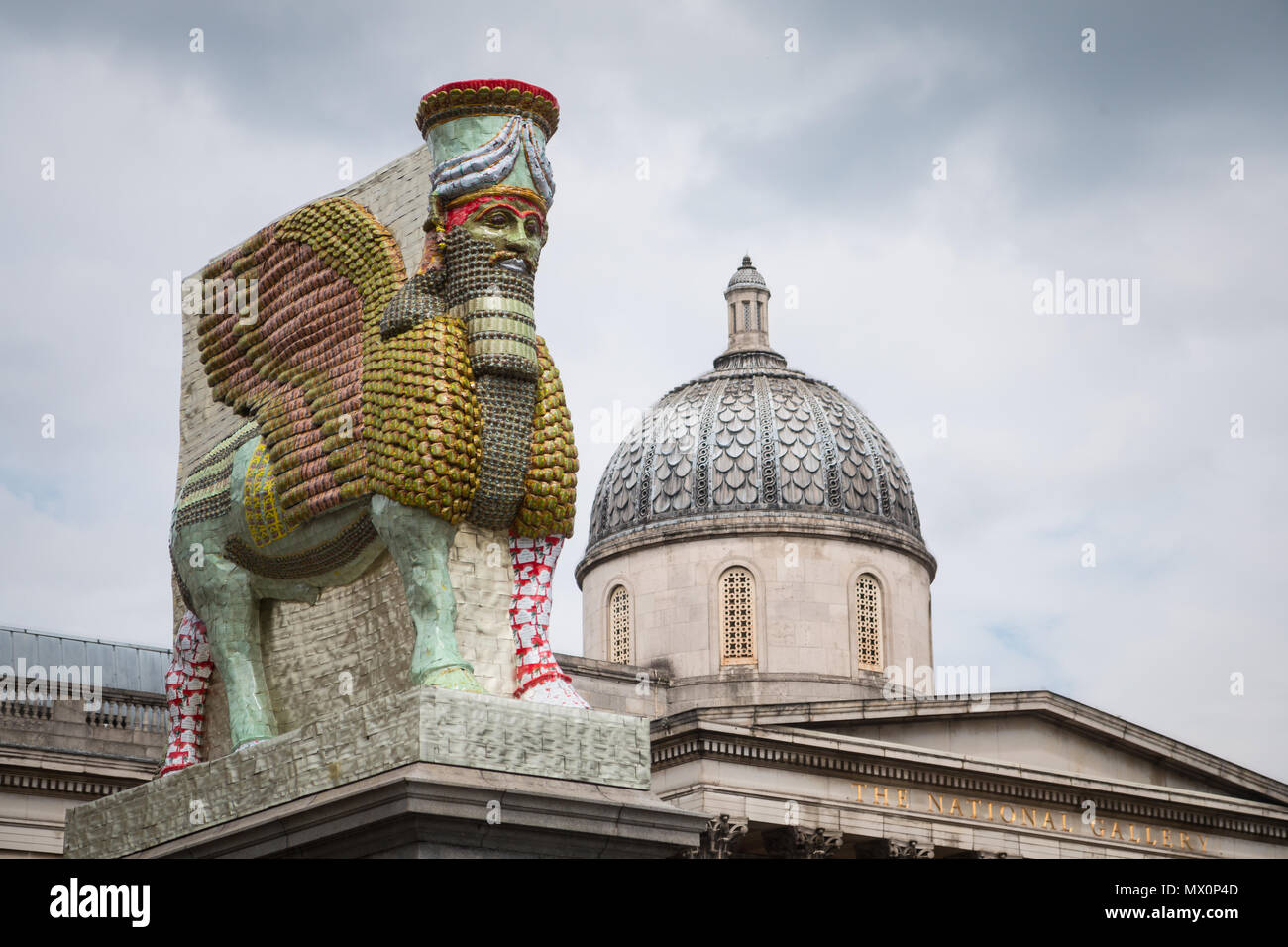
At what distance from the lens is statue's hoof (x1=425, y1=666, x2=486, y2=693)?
556 inches

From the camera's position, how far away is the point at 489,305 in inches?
583

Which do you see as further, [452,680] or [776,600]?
[776,600]

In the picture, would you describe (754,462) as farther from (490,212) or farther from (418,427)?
(418,427)

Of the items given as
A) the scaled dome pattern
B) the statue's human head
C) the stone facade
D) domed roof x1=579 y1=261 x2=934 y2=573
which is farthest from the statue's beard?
the scaled dome pattern

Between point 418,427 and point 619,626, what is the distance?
34.9m

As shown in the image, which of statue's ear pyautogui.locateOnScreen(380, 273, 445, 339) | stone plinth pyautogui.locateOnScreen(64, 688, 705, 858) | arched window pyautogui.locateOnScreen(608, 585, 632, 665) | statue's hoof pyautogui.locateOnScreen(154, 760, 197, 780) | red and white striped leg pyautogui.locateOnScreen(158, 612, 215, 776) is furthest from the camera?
arched window pyautogui.locateOnScreen(608, 585, 632, 665)

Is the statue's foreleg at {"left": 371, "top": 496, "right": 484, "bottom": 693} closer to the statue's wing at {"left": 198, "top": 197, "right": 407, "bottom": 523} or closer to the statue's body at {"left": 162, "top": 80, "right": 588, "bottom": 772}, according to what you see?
the statue's body at {"left": 162, "top": 80, "right": 588, "bottom": 772}

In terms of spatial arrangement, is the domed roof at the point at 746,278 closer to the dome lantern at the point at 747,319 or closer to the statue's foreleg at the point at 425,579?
the dome lantern at the point at 747,319

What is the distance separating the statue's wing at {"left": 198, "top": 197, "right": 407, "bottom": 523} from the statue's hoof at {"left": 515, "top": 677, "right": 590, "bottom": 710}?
1794 mm

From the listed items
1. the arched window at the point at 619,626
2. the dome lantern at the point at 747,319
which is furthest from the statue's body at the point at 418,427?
the dome lantern at the point at 747,319

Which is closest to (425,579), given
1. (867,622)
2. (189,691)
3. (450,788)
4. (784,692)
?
(450,788)

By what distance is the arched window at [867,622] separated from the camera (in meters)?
47.8

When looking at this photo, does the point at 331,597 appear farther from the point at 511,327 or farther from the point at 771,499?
the point at 771,499

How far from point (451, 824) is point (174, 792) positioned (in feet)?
10.7
